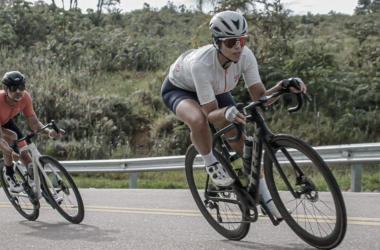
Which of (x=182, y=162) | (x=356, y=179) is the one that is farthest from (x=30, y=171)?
(x=356, y=179)

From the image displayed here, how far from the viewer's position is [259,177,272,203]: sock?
5.08m

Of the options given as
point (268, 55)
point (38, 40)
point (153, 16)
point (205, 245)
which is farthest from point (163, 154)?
point (153, 16)

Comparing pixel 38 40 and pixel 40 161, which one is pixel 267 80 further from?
pixel 38 40

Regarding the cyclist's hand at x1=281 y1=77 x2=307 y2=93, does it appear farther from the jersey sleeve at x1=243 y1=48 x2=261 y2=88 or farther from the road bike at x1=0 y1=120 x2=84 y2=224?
the road bike at x1=0 y1=120 x2=84 y2=224

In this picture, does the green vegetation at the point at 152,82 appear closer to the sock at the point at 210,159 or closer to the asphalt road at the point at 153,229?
the asphalt road at the point at 153,229

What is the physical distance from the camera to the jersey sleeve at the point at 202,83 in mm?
5008

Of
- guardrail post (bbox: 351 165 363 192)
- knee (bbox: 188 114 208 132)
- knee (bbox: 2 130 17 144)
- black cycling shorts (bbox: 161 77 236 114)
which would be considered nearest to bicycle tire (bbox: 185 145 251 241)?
knee (bbox: 188 114 208 132)

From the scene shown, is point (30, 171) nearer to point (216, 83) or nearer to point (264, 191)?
point (216, 83)

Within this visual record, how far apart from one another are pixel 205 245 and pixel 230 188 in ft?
1.95

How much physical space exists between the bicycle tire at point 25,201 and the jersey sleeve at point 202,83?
3.56 meters

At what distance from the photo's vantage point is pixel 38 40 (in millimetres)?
27609

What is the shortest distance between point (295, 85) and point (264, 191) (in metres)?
1.04

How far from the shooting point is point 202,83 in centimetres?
504

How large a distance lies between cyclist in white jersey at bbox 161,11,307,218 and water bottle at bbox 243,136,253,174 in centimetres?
18
